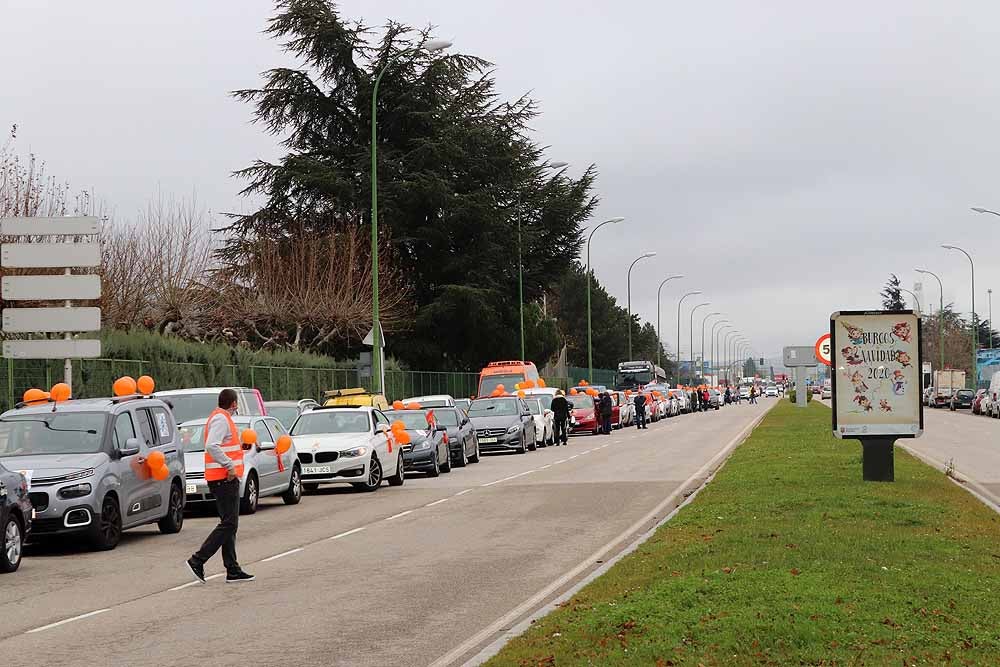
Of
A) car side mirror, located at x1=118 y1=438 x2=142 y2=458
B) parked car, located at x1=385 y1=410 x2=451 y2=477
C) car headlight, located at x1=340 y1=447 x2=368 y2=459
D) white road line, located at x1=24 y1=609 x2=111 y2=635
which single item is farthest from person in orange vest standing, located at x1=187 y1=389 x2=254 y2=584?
parked car, located at x1=385 y1=410 x2=451 y2=477

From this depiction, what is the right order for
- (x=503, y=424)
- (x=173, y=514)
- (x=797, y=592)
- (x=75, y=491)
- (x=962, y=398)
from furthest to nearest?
(x=962, y=398) < (x=503, y=424) < (x=173, y=514) < (x=75, y=491) < (x=797, y=592)

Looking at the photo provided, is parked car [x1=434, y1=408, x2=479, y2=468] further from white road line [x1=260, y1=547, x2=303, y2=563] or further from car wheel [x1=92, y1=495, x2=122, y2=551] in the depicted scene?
white road line [x1=260, y1=547, x2=303, y2=563]

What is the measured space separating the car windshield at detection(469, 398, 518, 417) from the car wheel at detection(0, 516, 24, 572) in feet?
92.0

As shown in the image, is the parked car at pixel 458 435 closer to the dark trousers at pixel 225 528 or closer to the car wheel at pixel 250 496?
the car wheel at pixel 250 496

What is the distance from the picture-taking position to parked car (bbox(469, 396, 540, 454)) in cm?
4191

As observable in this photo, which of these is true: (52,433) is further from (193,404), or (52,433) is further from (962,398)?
(962,398)

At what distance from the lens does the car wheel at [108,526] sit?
1692 centimetres

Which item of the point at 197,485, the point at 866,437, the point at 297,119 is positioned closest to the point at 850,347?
the point at 866,437

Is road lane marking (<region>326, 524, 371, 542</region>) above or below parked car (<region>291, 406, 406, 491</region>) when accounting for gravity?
below

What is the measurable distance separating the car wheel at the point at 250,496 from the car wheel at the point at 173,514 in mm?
2672

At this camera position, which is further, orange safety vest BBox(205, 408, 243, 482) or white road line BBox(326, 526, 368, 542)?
white road line BBox(326, 526, 368, 542)

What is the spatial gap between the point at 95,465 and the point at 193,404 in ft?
30.1

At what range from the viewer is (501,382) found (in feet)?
181

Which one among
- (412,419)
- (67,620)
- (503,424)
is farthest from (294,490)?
(503,424)
